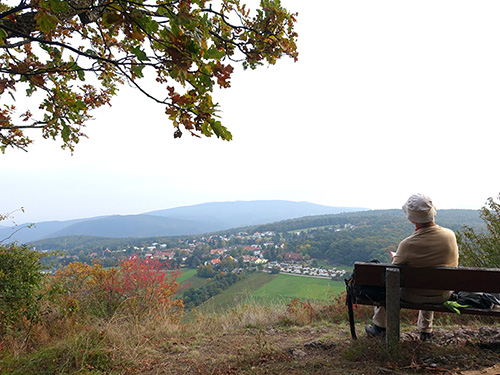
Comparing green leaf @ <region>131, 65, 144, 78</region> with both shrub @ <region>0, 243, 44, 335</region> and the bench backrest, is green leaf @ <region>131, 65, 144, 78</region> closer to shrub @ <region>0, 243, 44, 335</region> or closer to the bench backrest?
the bench backrest

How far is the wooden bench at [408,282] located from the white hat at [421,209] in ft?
1.64

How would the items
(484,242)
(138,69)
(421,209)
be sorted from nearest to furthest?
(138,69) → (421,209) → (484,242)

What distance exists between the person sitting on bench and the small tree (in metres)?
2.99

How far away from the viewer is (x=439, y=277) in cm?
248

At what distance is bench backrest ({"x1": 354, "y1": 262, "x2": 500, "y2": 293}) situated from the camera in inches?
93.0

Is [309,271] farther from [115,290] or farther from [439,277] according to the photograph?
[439,277]

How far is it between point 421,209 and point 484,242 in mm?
3520

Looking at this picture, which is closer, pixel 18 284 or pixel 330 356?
pixel 330 356

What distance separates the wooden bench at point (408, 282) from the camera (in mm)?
2373


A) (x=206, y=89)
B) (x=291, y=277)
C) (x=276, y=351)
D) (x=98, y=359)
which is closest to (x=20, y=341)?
(x=98, y=359)

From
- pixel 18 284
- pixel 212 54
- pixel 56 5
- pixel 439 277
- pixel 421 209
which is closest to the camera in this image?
pixel 56 5

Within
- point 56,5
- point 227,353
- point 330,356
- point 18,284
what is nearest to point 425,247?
point 330,356

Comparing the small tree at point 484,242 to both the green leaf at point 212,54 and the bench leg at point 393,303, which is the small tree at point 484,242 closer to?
the bench leg at point 393,303

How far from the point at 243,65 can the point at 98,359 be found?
11.5 feet
